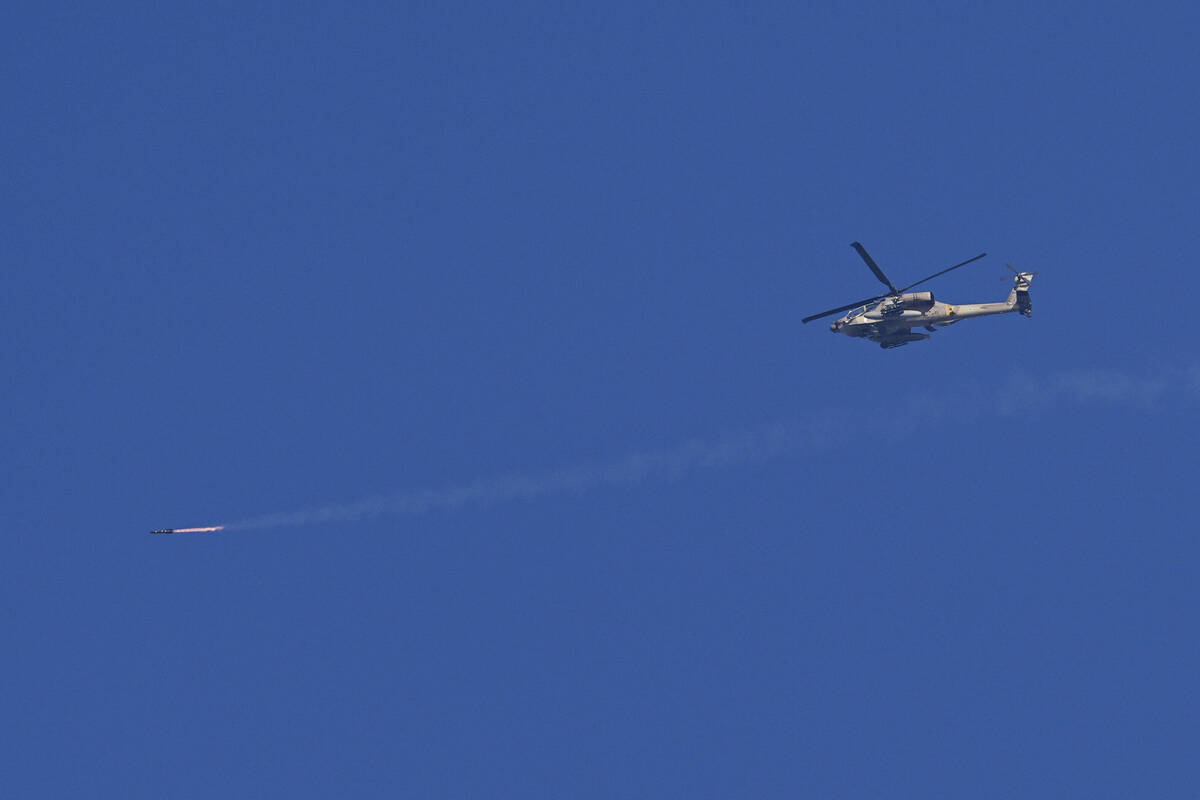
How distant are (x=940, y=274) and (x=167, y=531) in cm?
4616

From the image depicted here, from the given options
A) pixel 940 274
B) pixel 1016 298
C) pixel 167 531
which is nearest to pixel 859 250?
pixel 940 274

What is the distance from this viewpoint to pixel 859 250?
79.5 m

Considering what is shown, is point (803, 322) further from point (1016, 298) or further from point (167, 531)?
point (167, 531)

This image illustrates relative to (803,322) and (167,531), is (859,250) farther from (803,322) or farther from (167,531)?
(167,531)

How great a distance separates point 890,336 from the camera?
289 feet

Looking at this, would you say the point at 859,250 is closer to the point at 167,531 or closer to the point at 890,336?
the point at 890,336

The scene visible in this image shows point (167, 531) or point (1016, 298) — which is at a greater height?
point (1016, 298)

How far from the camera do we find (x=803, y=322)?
83.7 m

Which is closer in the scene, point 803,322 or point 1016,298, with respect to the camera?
point 803,322

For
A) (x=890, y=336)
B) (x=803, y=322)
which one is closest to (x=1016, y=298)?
(x=890, y=336)

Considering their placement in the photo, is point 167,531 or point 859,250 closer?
point 859,250

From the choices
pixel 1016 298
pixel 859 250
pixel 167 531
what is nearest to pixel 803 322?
pixel 859 250

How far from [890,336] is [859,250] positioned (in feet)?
33.5

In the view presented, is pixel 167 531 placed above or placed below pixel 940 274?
below
